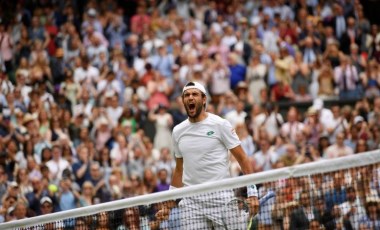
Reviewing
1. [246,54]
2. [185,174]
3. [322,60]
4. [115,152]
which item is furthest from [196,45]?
[185,174]

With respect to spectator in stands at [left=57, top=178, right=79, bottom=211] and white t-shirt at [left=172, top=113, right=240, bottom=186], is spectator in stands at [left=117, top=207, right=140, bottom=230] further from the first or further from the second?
spectator in stands at [left=57, top=178, right=79, bottom=211]

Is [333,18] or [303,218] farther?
[333,18]

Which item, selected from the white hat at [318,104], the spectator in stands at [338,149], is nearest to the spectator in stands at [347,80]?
the white hat at [318,104]

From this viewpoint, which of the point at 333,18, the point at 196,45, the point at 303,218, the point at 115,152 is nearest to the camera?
the point at 303,218

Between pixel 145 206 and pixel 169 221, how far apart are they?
1.08 feet

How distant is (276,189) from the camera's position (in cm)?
1229

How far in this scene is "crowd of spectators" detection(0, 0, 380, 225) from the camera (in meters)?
21.3

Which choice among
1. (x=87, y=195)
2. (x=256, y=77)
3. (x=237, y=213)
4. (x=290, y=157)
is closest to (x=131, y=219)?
(x=237, y=213)

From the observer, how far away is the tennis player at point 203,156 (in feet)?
39.5

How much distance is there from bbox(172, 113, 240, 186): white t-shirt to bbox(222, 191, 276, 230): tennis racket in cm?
46

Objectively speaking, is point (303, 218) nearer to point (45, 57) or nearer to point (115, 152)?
point (115, 152)

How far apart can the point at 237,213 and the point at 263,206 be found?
341mm

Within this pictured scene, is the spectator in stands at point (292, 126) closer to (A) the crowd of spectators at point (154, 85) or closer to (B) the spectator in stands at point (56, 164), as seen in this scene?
(A) the crowd of spectators at point (154, 85)

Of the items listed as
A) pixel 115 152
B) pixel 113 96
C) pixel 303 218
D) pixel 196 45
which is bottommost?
pixel 303 218
